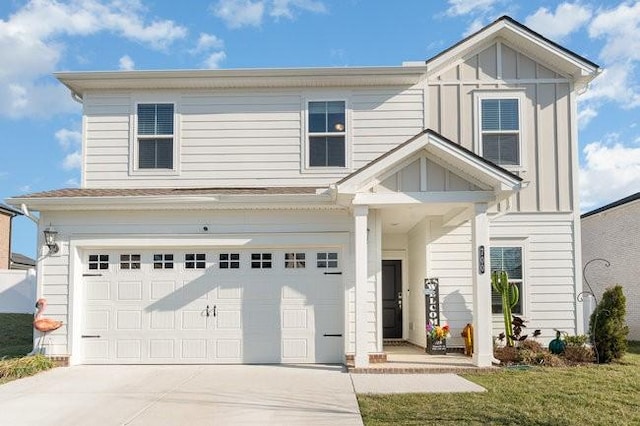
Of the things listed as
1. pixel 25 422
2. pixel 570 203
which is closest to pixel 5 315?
pixel 25 422

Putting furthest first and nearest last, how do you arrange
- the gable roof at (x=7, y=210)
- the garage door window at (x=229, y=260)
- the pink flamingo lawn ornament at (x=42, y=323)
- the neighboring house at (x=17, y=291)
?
the gable roof at (x=7, y=210), the neighboring house at (x=17, y=291), the garage door window at (x=229, y=260), the pink flamingo lawn ornament at (x=42, y=323)

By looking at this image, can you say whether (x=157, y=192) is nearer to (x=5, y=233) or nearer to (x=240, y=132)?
(x=240, y=132)

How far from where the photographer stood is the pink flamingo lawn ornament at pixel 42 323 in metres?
11.1

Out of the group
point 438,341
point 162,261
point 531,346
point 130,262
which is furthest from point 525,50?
point 130,262

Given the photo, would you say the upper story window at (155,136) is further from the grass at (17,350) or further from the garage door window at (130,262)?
the grass at (17,350)

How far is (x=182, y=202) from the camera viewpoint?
11.3m

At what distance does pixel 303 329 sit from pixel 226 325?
142cm

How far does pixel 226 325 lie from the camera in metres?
11.4

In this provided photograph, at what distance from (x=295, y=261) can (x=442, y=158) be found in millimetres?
3320

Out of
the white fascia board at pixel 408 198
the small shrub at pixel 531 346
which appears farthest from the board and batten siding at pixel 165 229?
the small shrub at pixel 531 346

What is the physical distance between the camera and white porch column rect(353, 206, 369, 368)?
10227 mm

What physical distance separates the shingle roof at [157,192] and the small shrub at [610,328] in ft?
19.2

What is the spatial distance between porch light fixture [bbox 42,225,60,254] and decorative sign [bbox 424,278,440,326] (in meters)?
7.07

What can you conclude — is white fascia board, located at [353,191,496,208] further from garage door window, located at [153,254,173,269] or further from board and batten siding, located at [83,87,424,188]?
garage door window, located at [153,254,173,269]
